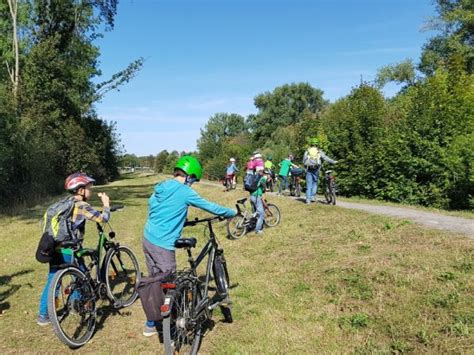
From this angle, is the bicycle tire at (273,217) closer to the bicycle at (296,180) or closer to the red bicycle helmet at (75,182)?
the red bicycle helmet at (75,182)

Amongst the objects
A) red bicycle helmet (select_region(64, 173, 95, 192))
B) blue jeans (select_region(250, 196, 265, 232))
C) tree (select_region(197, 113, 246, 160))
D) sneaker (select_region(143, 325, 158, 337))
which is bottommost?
Answer: sneaker (select_region(143, 325, 158, 337))

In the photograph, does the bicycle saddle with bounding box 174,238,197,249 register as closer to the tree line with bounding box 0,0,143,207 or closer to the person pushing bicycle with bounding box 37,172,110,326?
the person pushing bicycle with bounding box 37,172,110,326

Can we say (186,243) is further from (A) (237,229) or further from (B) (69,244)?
(A) (237,229)

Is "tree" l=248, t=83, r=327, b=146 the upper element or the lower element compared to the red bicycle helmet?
upper

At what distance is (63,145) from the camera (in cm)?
3681

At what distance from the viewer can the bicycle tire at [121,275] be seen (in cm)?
627

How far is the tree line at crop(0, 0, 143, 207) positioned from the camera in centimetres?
2288

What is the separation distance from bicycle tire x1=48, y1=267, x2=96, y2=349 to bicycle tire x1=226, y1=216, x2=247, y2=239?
6.15 meters

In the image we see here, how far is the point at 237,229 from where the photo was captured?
11.5 m

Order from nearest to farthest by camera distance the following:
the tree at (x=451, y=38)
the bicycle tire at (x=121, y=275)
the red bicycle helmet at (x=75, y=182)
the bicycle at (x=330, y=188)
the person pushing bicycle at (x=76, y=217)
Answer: the person pushing bicycle at (x=76, y=217) → the red bicycle helmet at (x=75, y=182) → the bicycle tire at (x=121, y=275) → the bicycle at (x=330, y=188) → the tree at (x=451, y=38)

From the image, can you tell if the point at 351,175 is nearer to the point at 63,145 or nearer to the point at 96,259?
the point at 96,259

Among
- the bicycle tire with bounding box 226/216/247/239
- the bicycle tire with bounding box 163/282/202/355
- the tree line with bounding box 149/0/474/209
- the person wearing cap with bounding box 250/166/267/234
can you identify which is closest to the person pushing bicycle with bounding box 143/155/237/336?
the bicycle tire with bounding box 163/282/202/355

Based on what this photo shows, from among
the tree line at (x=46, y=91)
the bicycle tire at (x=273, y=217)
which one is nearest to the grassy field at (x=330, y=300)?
the bicycle tire at (x=273, y=217)

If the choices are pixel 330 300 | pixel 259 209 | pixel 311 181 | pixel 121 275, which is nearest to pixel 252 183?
pixel 259 209
